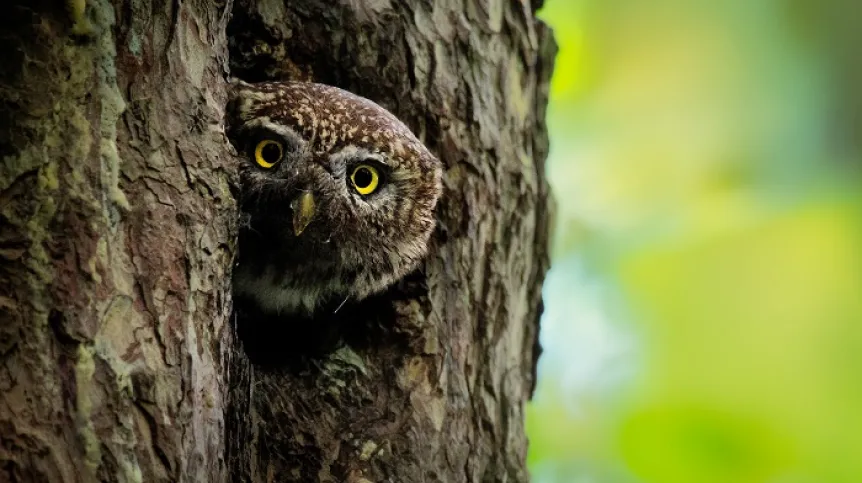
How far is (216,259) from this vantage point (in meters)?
1.95

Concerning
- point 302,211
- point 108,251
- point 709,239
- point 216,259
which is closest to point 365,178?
point 302,211

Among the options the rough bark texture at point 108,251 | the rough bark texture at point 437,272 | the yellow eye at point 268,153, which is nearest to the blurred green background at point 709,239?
the rough bark texture at point 437,272

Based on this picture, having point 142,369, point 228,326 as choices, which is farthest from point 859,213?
point 142,369

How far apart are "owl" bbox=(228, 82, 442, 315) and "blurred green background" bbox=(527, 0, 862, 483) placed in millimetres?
946

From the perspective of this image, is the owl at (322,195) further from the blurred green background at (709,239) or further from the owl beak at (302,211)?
the blurred green background at (709,239)

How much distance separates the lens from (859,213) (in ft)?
12.6

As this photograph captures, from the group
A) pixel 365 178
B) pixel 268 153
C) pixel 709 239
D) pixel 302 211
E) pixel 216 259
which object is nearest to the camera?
pixel 216 259

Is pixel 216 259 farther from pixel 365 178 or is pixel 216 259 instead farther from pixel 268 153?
pixel 365 178

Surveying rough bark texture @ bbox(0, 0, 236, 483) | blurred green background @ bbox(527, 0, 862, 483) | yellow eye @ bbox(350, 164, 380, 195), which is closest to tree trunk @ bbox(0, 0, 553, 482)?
rough bark texture @ bbox(0, 0, 236, 483)

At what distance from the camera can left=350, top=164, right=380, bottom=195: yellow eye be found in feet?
8.91

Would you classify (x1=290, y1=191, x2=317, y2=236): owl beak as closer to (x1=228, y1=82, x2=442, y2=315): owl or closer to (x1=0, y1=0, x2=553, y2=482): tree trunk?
(x1=228, y1=82, x2=442, y2=315): owl

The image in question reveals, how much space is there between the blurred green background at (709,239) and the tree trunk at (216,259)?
82 centimetres

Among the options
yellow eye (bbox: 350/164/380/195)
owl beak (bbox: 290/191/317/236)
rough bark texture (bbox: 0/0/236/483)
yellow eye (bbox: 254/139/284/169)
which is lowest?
rough bark texture (bbox: 0/0/236/483)

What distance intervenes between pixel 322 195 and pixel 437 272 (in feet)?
1.50
